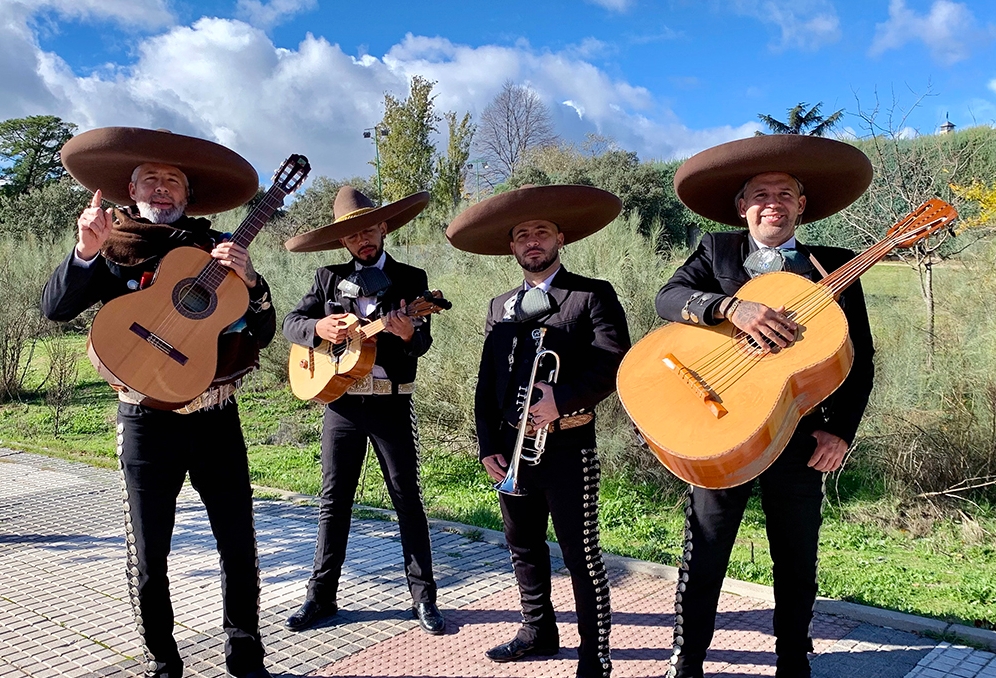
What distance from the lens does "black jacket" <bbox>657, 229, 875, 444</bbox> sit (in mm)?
3275

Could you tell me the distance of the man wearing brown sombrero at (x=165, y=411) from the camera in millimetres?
3426

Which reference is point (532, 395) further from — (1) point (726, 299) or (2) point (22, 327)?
(2) point (22, 327)

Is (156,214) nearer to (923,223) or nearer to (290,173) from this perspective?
(290,173)

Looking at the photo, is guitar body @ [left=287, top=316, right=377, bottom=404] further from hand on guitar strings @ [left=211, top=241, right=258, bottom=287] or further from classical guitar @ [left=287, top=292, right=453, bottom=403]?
hand on guitar strings @ [left=211, top=241, right=258, bottom=287]

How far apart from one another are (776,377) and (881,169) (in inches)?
237

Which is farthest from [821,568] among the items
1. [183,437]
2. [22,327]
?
[22,327]

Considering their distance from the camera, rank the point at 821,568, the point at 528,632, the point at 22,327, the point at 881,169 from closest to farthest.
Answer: the point at 528,632 < the point at 821,568 < the point at 881,169 < the point at 22,327

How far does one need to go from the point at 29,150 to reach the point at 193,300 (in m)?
36.3

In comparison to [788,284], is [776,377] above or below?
below

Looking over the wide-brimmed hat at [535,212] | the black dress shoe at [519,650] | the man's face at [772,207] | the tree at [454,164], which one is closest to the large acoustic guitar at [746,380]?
the man's face at [772,207]

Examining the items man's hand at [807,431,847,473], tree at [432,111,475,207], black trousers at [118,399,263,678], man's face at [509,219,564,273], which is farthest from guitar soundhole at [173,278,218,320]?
tree at [432,111,475,207]

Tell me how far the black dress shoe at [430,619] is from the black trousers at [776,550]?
4.59 feet

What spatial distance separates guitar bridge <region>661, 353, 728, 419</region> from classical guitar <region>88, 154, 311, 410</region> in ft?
6.25

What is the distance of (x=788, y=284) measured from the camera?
3.12m
